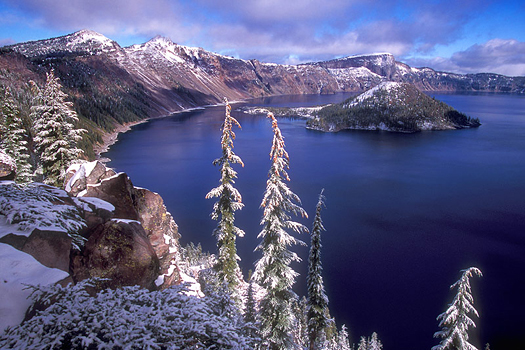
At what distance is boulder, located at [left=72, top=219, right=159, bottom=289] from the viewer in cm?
1116

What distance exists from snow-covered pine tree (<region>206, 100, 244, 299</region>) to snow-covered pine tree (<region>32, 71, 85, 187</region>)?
13000 millimetres

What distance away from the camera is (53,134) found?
2242 centimetres

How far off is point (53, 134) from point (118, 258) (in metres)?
16.6

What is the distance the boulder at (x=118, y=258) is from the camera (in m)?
11.2

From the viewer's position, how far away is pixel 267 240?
15211 mm

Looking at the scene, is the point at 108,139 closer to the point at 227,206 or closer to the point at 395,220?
the point at 395,220

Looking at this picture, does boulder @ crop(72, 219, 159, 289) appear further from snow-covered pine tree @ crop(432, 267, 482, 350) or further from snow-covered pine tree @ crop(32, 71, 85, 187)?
snow-covered pine tree @ crop(432, 267, 482, 350)

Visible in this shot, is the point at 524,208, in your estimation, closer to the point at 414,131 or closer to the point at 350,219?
the point at 350,219

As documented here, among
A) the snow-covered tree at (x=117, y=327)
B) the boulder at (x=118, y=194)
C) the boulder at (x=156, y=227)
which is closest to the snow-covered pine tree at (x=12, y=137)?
the boulder at (x=118, y=194)

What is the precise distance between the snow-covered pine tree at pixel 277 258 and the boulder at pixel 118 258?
5590 mm

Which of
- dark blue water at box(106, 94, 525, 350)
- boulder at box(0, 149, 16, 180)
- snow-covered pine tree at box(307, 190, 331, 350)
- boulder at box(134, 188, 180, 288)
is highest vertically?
boulder at box(0, 149, 16, 180)

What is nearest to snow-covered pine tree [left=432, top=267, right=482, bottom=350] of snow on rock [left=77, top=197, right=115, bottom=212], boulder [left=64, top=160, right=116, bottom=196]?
snow on rock [left=77, top=197, right=115, bottom=212]

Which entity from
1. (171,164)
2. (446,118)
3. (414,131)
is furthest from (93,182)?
(446,118)

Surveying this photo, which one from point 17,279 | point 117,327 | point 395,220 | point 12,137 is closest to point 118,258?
point 17,279
